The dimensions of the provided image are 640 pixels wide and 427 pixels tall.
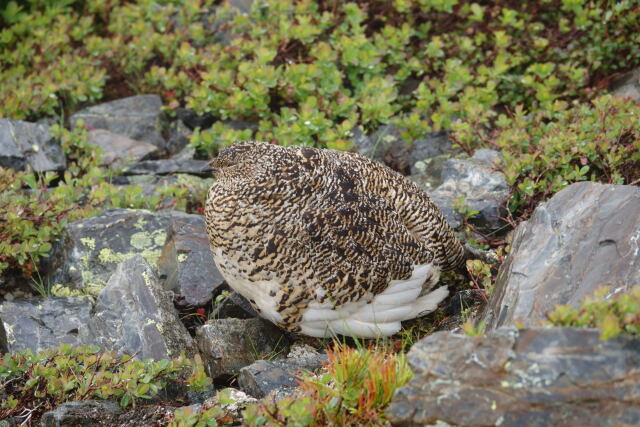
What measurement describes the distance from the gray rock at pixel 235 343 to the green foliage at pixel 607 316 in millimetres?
2362

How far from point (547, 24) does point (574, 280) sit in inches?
206

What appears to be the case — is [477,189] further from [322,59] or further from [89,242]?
[89,242]

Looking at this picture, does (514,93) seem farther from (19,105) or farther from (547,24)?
(19,105)

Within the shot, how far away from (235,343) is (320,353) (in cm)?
56

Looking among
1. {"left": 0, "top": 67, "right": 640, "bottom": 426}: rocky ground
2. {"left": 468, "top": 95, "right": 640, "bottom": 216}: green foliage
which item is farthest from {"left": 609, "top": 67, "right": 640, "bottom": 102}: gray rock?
{"left": 0, "top": 67, "right": 640, "bottom": 426}: rocky ground

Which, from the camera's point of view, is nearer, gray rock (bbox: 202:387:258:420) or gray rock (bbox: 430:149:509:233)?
A: gray rock (bbox: 202:387:258:420)

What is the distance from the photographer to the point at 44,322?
16.9ft

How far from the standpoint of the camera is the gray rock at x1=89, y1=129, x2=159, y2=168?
283 inches

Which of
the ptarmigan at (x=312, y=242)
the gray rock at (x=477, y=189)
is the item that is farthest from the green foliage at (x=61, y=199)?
the gray rock at (x=477, y=189)

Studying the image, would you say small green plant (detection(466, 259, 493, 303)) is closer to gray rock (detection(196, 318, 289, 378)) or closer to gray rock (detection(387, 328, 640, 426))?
gray rock (detection(196, 318, 289, 378))

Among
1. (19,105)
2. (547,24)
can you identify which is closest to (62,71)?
(19,105)

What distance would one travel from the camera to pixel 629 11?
761cm

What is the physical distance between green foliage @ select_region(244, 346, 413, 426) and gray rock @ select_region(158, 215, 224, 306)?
6.72 ft

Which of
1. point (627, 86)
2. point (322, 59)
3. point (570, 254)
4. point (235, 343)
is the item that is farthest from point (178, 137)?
point (570, 254)
